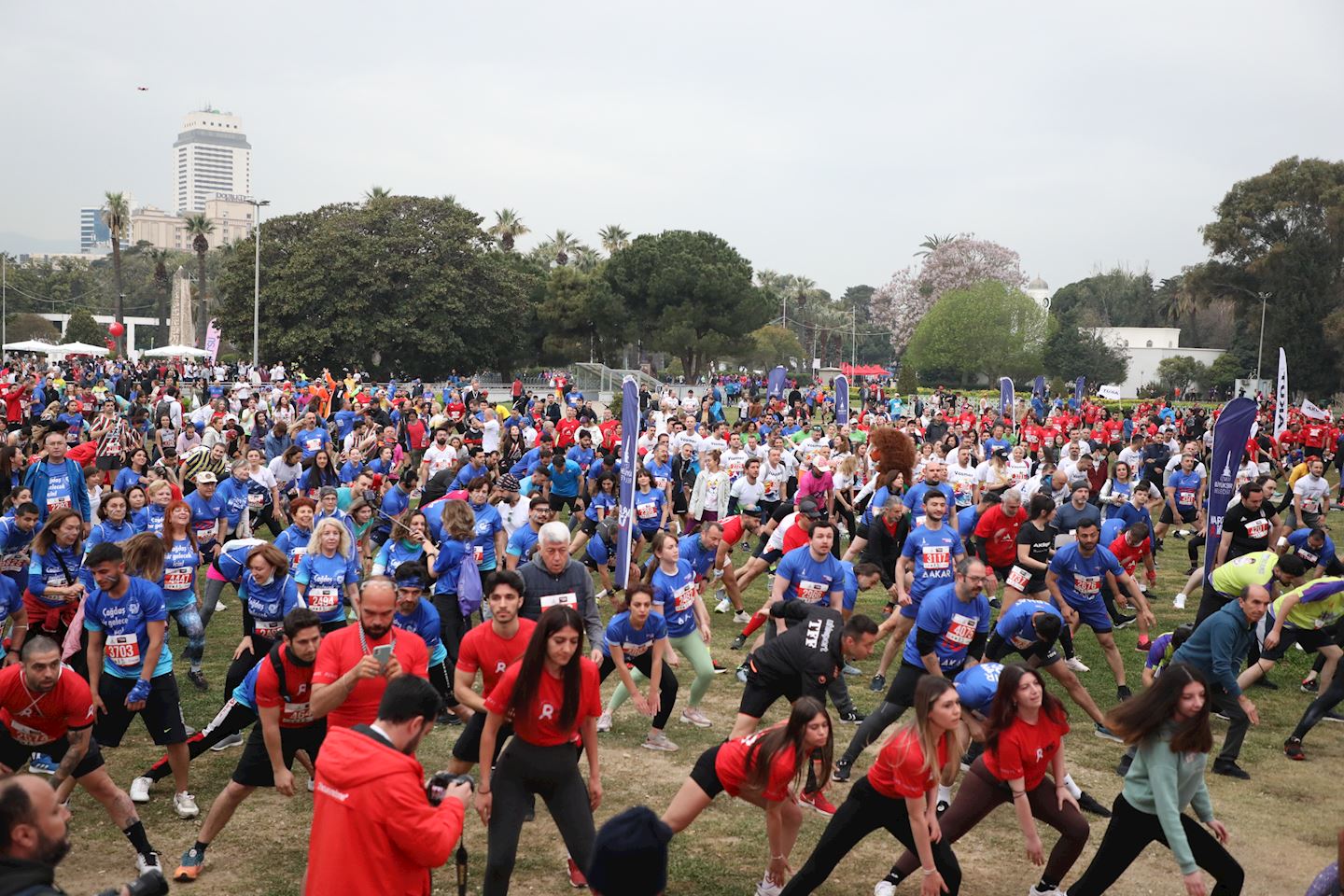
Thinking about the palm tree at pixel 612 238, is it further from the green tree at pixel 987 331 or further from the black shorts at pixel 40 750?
the black shorts at pixel 40 750

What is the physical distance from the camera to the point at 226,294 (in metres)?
54.5

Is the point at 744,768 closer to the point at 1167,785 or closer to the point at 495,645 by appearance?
the point at 495,645

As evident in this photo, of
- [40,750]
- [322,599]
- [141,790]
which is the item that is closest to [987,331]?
[322,599]

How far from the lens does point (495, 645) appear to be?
5.92 metres

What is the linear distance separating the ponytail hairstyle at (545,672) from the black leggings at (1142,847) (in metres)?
2.71

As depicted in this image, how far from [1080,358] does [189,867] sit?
75.3m

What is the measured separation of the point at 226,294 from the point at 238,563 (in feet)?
164

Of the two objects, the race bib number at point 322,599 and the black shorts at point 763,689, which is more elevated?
the race bib number at point 322,599

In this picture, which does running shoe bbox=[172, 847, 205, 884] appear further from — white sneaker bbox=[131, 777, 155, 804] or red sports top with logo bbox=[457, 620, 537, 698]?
red sports top with logo bbox=[457, 620, 537, 698]

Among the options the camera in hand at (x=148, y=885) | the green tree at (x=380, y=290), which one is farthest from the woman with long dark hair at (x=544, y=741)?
the green tree at (x=380, y=290)

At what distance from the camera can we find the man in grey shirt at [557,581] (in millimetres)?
7258

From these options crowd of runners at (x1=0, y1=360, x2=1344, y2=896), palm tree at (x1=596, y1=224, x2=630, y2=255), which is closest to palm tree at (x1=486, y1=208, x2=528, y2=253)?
palm tree at (x1=596, y1=224, x2=630, y2=255)

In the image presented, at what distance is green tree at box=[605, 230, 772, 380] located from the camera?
64125mm

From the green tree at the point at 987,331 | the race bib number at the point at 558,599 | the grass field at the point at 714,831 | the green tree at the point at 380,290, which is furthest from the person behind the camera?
the green tree at the point at 987,331
